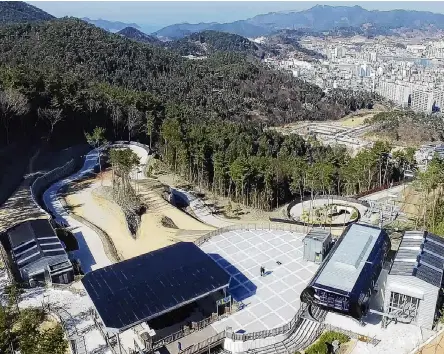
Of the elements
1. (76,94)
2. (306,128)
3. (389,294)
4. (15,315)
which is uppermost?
(76,94)

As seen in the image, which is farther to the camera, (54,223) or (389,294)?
(54,223)

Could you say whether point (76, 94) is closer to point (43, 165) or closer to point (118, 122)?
point (118, 122)

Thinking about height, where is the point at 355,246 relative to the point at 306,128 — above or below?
above

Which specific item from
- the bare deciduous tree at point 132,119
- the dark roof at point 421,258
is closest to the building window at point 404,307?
the dark roof at point 421,258

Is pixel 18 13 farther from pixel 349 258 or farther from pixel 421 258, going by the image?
pixel 421 258

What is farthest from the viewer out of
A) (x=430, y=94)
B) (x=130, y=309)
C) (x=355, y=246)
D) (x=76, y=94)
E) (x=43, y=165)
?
(x=430, y=94)

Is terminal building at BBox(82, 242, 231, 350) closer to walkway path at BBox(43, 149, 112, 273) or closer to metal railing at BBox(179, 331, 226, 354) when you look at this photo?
metal railing at BBox(179, 331, 226, 354)

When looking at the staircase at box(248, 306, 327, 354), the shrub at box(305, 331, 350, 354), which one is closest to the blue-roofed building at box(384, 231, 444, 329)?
the shrub at box(305, 331, 350, 354)

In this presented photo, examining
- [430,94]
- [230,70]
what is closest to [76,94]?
[230,70]
